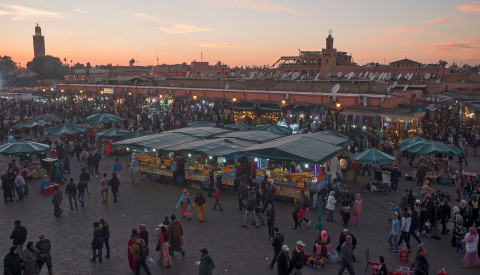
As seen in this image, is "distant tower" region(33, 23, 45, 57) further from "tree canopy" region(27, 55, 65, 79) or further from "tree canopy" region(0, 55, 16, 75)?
"tree canopy" region(27, 55, 65, 79)

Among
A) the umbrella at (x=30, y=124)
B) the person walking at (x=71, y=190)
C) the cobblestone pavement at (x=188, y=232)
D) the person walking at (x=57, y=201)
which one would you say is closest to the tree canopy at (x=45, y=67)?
the umbrella at (x=30, y=124)

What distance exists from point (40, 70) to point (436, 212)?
115 m

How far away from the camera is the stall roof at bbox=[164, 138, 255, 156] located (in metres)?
16.5

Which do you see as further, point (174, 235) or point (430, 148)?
point (430, 148)

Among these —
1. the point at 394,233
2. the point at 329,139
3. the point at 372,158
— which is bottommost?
the point at 394,233

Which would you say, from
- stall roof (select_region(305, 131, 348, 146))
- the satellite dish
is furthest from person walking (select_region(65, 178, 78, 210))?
the satellite dish

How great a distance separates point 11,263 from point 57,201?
198 inches

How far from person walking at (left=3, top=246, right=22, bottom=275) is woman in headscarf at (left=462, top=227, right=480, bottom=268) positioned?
10.9m

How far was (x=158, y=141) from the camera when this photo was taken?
60.6 feet

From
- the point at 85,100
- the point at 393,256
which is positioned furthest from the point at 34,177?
the point at 85,100

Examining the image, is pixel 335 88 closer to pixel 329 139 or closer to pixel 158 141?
pixel 329 139

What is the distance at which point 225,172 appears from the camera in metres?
16.4

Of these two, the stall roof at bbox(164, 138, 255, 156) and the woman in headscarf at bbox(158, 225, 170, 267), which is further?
the stall roof at bbox(164, 138, 255, 156)

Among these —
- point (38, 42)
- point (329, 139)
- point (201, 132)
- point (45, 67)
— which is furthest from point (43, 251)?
point (38, 42)
